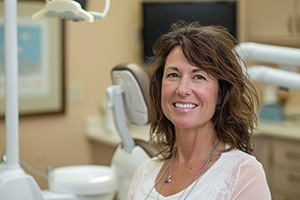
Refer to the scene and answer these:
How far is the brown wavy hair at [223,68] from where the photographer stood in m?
1.43

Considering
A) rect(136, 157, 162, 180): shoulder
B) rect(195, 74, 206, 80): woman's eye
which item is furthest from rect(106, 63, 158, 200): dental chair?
rect(195, 74, 206, 80): woman's eye

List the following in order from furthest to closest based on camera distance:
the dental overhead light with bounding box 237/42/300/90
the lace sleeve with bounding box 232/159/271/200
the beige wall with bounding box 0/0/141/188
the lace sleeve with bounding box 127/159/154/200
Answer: the beige wall with bounding box 0/0/141/188, the dental overhead light with bounding box 237/42/300/90, the lace sleeve with bounding box 127/159/154/200, the lace sleeve with bounding box 232/159/271/200

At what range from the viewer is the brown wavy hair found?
1.43m

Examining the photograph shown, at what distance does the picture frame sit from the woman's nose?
1.88 metres

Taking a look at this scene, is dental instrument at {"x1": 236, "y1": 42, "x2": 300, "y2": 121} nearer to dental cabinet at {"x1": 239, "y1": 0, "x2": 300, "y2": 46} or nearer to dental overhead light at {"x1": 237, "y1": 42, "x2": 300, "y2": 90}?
dental overhead light at {"x1": 237, "y1": 42, "x2": 300, "y2": 90}

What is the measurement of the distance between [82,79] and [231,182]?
2203mm

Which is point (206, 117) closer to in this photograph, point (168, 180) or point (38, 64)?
point (168, 180)

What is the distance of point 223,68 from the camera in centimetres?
143

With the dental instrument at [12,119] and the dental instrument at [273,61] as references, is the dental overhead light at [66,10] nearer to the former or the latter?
the dental instrument at [12,119]

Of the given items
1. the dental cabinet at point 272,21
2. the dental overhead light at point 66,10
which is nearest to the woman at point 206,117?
the dental overhead light at point 66,10

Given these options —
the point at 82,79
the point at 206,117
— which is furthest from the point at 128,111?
the point at 82,79

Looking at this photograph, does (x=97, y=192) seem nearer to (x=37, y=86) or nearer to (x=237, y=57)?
(x=237, y=57)

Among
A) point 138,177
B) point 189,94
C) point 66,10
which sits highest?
point 66,10

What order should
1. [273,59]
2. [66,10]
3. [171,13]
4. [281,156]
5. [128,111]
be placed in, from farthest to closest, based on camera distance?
[171,13] < [281,156] < [128,111] < [273,59] < [66,10]
